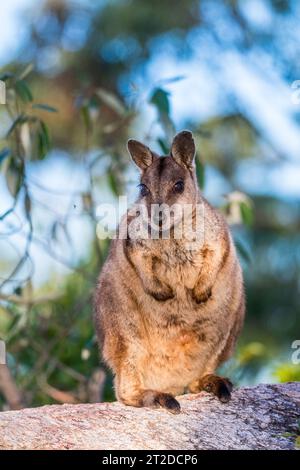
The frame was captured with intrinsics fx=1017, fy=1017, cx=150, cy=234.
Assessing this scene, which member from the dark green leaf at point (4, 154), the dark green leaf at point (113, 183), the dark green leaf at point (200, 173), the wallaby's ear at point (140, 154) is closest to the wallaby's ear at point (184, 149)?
the wallaby's ear at point (140, 154)

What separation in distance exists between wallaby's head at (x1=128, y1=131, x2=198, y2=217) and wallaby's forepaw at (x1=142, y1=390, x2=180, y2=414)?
1.06 m

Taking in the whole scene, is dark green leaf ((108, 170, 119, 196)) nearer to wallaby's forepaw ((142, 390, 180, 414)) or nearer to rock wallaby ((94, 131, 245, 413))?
rock wallaby ((94, 131, 245, 413))

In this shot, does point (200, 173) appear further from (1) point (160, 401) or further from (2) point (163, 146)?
(1) point (160, 401)

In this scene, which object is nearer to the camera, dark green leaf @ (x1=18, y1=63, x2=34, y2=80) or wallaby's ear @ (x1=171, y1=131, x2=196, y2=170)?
wallaby's ear @ (x1=171, y1=131, x2=196, y2=170)

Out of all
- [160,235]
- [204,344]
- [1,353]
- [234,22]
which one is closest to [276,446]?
[204,344]

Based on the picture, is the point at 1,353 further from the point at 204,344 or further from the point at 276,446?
the point at 276,446

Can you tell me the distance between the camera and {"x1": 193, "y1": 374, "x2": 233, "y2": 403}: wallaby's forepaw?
18.0 feet

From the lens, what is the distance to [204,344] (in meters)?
5.78

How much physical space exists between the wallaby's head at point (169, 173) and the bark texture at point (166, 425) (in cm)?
114

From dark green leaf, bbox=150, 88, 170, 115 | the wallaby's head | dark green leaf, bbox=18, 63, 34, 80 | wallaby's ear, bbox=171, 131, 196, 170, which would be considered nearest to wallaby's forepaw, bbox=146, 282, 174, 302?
the wallaby's head

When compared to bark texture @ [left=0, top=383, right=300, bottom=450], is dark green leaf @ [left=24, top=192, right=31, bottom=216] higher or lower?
higher

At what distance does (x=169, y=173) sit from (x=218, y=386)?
1.26 meters

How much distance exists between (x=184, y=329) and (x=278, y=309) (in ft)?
30.8

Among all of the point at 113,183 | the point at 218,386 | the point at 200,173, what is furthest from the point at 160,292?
the point at 113,183
